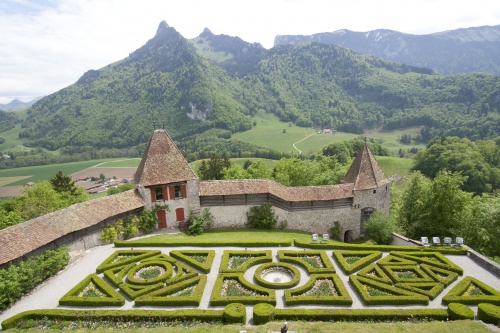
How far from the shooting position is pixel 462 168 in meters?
77.3

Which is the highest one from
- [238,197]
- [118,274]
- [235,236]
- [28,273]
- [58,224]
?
[58,224]

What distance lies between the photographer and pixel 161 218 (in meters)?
34.5

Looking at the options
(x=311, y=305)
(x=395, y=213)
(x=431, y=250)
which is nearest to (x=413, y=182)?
(x=395, y=213)

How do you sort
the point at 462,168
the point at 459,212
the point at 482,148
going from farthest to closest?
the point at 482,148, the point at 462,168, the point at 459,212

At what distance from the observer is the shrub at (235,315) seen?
1934 cm

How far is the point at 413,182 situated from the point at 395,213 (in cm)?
541

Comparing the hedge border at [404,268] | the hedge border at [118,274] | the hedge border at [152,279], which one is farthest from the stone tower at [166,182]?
the hedge border at [404,268]

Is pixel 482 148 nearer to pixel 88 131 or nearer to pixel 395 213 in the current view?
pixel 395 213

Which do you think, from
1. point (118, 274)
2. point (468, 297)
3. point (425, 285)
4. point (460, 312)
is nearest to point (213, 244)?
point (118, 274)

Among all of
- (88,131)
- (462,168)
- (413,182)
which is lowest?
(462,168)

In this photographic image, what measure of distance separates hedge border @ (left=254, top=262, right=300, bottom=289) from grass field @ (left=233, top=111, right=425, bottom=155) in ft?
358

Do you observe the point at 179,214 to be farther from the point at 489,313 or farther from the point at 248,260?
Answer: the point at 489,313

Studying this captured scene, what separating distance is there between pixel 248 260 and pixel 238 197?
9.38 meters

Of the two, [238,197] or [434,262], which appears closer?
[434,262]
